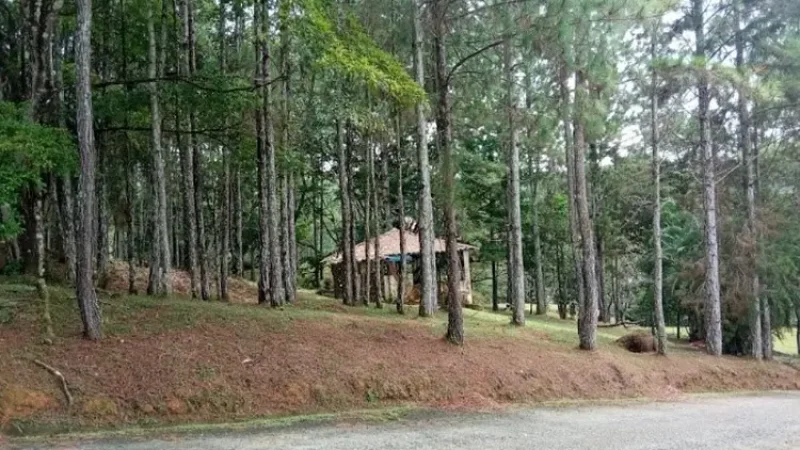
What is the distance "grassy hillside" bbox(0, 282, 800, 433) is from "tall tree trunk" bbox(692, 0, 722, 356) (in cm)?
313

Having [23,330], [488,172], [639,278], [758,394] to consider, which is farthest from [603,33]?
[639,278]

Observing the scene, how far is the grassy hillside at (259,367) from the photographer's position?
7672 mm

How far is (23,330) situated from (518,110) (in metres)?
11.1

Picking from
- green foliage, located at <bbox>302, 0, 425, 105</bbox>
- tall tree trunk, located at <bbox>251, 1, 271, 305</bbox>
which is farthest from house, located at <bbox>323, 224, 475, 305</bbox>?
green foliage, located at <bbox>302, 0, 425, 105</bbox>

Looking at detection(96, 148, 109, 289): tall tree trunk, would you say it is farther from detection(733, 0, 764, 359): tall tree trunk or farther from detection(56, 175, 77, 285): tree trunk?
detection(733, 0, 764, 359): tall tree trunk

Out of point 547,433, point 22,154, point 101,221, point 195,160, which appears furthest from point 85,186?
point 101,221

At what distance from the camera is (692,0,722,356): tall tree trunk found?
53.9 feet

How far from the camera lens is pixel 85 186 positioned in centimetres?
861

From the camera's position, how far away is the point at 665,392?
12695 mm

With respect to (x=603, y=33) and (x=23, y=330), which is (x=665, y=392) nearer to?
(x=603, y=33)

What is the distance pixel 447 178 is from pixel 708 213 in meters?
8.91

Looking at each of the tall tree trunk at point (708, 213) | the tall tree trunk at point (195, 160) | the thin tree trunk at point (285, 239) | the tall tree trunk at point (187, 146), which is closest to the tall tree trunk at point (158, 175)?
the tall tree trunk at point (187, 146)

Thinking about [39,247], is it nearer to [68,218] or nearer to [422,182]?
[68,218]

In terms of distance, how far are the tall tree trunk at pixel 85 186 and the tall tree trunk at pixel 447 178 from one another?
230 inches
